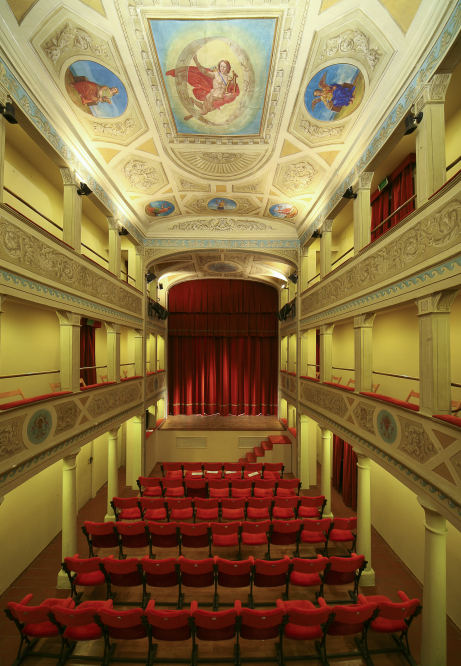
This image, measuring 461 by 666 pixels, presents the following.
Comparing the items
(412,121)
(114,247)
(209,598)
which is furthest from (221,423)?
(412,121)

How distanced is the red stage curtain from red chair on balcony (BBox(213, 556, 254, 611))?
12485 mm

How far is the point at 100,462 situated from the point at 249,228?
980cm

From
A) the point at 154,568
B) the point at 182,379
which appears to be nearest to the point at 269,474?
the point at 154,568

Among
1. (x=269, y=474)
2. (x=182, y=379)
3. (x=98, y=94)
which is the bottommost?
(x=269, y=474)

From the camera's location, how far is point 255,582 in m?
5.39

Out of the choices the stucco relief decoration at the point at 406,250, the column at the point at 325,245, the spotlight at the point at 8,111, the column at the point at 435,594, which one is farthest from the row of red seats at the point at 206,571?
the spotlight at the point at 8,111

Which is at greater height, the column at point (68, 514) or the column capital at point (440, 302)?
the column capital at point (440, 302)

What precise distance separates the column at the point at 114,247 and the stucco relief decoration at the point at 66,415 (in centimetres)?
391

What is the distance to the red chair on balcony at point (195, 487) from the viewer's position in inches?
370

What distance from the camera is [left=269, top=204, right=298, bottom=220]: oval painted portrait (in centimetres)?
1012

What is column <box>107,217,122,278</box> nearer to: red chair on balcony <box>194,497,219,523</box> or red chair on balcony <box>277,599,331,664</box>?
red chair on balcony <box>194,497,219,523</box>

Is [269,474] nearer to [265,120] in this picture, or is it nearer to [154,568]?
[154,568]

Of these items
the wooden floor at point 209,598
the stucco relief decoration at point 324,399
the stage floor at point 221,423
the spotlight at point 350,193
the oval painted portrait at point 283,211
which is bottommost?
the wooden floor at point 209,598

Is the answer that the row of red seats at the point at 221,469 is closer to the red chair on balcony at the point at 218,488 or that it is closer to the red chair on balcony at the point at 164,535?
the red chair on balcony at the point at 218,488
